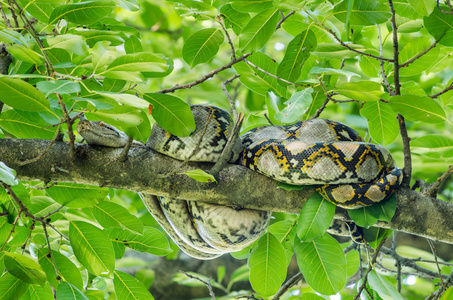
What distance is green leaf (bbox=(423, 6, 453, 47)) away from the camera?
7.70 ft

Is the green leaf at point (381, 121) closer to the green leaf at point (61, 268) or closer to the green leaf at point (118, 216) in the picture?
the green leaf at point (118, 216)

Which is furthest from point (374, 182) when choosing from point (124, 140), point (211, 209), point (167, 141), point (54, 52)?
point (54, 52)

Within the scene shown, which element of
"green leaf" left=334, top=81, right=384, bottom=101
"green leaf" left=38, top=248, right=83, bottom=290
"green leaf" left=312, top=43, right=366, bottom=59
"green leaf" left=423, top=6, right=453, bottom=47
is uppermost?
"green leaf" left=423, top=6, right=453, bottom=47

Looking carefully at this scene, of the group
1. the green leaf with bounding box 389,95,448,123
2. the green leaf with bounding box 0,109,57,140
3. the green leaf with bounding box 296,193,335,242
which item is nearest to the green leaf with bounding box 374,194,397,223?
the green leaf with bounding box 296,193,335,242

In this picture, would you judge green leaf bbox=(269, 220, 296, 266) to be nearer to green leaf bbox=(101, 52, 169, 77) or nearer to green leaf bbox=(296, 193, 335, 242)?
green leaf bbox=(296, 193, 335, 242)

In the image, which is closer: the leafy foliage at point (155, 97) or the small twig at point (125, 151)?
the leafy foliage at point (155, 97)

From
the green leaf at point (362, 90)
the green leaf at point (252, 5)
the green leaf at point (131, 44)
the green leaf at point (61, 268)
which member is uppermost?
the green leaf at point (252, 5)

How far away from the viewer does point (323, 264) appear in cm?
296

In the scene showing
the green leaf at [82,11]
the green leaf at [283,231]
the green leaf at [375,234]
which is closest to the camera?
the green leaf at [82,11]

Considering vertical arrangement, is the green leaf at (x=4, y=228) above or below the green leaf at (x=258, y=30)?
below

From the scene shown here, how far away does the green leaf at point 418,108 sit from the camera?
223 centimetres

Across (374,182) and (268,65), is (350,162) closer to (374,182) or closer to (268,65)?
(374,182)

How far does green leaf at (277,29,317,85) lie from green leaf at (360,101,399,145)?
691 millimetres

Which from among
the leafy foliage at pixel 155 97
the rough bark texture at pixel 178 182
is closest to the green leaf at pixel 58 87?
the leafy foliage at pixel 155 97
